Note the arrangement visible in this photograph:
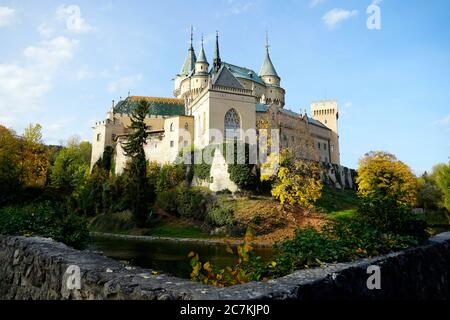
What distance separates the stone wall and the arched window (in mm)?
35623

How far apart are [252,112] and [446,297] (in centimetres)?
3810

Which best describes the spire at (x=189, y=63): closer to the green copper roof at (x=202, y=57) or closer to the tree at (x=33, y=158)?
the green copper roof at (x=202, y=57)

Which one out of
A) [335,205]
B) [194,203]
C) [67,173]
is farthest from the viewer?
[67,173]

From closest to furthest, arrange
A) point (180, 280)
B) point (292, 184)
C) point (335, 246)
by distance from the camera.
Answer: point (180, 280)
point (335, 246)
point (292, 184)

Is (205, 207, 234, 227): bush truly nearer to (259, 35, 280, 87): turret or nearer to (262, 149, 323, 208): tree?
Answer: (262, 149, 323, 208): tree

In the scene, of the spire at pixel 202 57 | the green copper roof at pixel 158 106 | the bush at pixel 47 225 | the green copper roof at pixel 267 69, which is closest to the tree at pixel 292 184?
the bush at pixel 47 225

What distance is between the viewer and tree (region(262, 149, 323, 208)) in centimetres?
3081

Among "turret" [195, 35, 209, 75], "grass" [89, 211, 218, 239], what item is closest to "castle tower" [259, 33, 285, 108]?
"turret" [195, 35, 209, 75]

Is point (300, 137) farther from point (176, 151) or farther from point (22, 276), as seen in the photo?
point (22, 276)

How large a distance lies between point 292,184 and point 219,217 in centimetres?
742

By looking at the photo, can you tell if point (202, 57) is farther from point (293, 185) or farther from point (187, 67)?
point (293, 185)

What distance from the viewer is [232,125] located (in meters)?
43.8

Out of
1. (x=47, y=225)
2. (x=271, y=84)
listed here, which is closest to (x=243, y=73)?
(x=271, y=84)
